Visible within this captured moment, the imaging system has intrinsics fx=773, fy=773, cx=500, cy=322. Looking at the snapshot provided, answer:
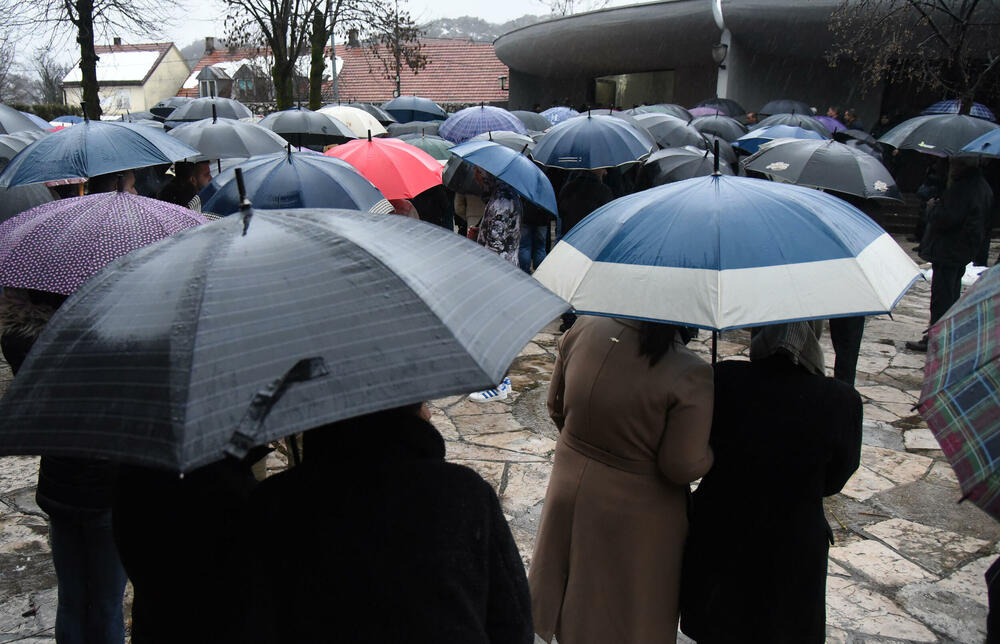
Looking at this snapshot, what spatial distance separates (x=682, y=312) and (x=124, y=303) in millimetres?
1484

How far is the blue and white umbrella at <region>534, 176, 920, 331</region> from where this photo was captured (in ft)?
7.38

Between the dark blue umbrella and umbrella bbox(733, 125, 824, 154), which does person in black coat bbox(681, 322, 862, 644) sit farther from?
umbrella bbox(733, 125, 824, 154)

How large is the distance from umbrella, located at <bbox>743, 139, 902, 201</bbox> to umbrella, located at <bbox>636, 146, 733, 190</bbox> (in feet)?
6.76

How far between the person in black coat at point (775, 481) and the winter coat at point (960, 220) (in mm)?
5416

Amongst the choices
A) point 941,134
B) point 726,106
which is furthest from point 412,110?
point 941,134

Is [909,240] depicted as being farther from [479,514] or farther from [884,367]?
[479,514]

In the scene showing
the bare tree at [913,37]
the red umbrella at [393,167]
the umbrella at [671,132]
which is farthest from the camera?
the bare tree at [913,37]

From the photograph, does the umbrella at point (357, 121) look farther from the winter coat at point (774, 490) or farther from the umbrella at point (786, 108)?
the winter coat at point (774, 490)

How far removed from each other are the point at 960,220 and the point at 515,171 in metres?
4.09

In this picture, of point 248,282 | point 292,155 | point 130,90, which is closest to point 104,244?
point 248,282

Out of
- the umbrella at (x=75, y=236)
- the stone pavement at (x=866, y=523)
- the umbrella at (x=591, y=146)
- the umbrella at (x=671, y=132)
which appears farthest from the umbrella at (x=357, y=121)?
the umbrella at (x=75, y=236)

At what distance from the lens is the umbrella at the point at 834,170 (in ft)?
15.3

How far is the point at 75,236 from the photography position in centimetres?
258

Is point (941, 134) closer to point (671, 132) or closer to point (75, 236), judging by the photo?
point (671, 132)
